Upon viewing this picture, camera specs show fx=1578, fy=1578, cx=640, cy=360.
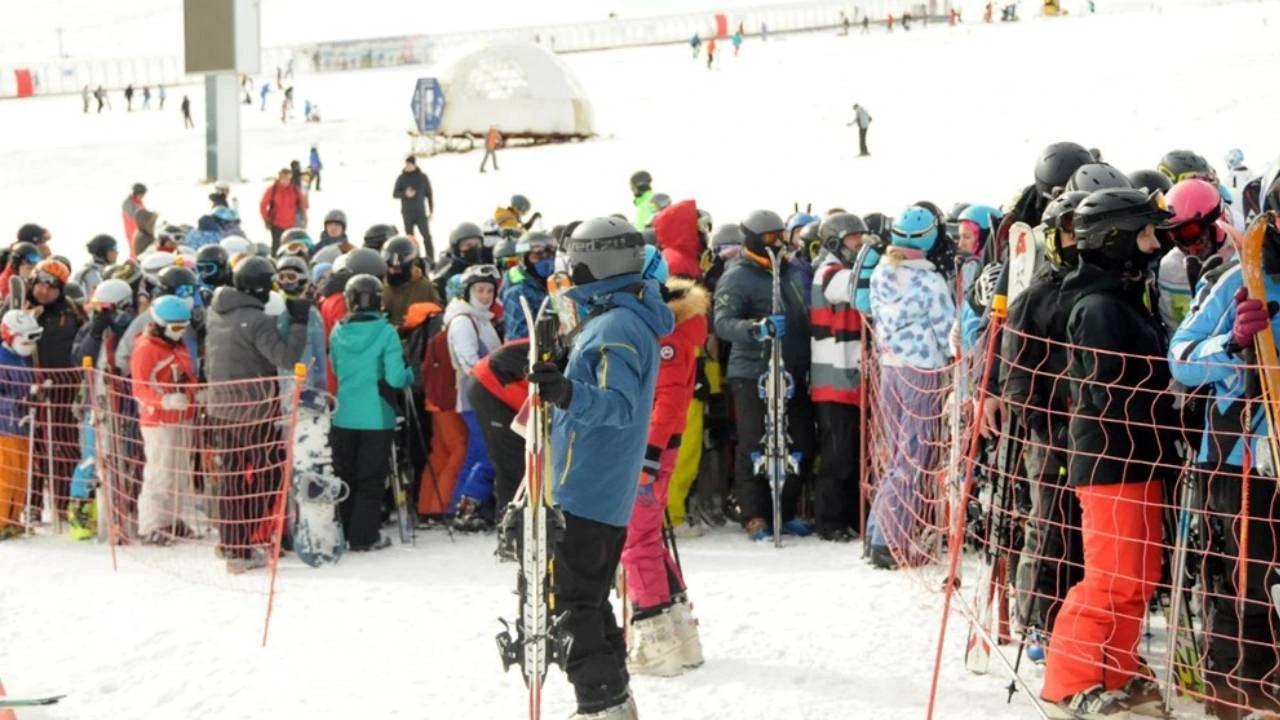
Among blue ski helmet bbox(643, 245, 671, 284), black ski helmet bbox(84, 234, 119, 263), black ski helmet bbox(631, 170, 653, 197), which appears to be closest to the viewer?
blue ski helmet bbox(643, 245, 671, 284)

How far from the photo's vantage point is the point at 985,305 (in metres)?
7.02

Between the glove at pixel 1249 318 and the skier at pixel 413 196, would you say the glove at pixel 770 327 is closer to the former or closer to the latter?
the glove at pixel 1249 318

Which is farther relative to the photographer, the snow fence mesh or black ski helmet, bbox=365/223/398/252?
black ski helmet, bbox=365/223/398/252

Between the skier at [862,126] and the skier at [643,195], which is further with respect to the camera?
the skier at [862,126]

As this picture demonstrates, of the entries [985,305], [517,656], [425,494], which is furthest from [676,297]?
[425,494]

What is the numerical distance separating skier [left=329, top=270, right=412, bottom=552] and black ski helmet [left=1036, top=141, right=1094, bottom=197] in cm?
409

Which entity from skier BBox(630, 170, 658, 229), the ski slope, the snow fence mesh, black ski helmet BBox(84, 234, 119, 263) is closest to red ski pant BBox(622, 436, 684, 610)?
the ski slope

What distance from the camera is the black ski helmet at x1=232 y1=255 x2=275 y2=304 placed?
29.8 feet

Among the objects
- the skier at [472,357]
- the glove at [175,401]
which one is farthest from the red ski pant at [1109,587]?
the glove at [175,401]

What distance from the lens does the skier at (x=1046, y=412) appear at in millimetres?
5871

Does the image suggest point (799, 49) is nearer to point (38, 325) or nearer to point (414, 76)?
point (414, 76)

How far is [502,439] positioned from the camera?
8.73m

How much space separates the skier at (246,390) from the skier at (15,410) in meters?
1.61

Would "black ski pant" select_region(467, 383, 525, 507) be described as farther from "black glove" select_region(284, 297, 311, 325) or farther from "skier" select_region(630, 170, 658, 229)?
"skier" select_region(630, 170, 658, 229)
